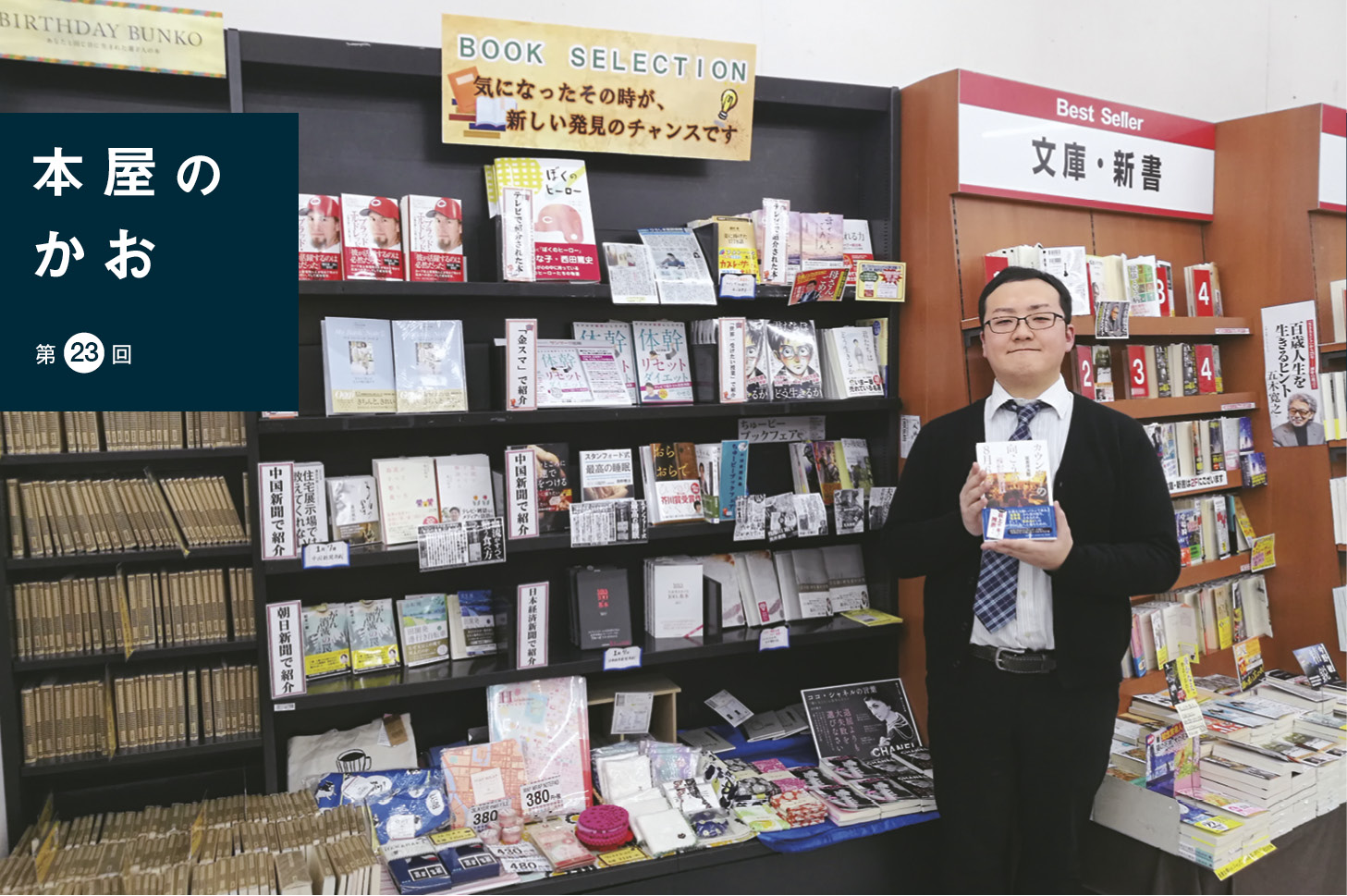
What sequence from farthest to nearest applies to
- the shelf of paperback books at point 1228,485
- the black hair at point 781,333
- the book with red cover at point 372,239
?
the shelf of paperback books at point 1228,485, the black hair at point 781,333, the book with red cover at point 372,239

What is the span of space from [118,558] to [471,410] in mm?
1090

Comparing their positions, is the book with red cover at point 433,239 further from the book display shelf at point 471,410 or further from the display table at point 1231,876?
the display table at point 1231,876

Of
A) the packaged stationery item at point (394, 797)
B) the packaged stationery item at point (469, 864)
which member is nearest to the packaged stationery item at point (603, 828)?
the packaged stationery item at point (469, 864)

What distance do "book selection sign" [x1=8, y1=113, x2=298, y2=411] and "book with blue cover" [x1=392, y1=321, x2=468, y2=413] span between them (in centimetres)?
74

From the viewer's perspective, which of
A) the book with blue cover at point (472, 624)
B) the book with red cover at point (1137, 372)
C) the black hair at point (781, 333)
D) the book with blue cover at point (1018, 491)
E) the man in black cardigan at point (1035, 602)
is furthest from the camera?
the book with red cover at point (1137, 372)

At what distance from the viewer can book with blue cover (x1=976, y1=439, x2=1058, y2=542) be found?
7.98 ft

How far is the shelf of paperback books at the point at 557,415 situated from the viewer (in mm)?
2785

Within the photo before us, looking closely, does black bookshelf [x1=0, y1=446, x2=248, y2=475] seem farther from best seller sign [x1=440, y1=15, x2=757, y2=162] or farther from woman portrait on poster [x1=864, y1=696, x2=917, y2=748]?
woman portrait on poster [x1=864, y1=696, x2=917, y2=748]

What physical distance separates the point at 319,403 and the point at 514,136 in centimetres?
104

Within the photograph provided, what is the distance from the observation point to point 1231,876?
287 cm

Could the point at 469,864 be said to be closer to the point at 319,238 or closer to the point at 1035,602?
the point at 1035,602

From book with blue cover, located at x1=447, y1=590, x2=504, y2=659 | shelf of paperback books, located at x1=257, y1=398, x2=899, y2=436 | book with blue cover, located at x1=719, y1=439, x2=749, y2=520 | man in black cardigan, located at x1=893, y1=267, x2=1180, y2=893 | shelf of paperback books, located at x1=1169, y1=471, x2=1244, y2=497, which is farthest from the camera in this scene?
shelf of paperback books, located at x1=1169, y1=471, x2=1244, y2=497

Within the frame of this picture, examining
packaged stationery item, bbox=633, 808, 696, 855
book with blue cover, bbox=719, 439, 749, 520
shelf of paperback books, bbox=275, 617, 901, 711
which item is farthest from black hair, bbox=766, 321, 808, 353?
packaged stationery item, bbox=633, 808, 696, 855

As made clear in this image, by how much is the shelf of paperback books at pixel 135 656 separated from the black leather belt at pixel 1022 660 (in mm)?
2155
